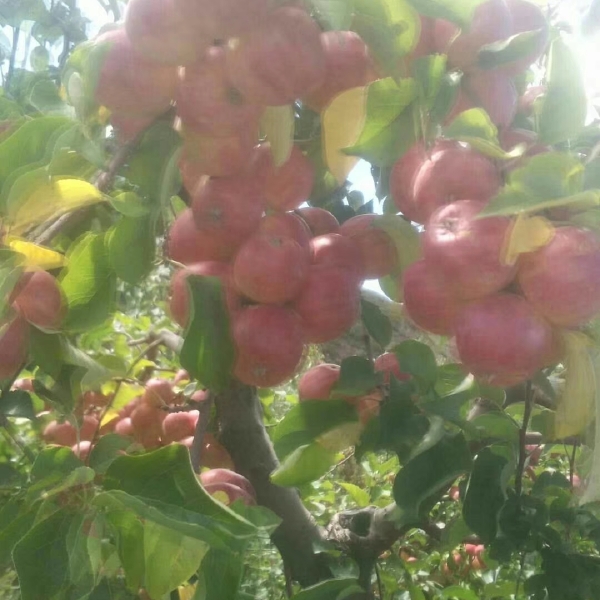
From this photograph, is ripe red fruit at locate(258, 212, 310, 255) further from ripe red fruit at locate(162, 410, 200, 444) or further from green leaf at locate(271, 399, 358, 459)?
ripe red fruit at locate(162, 410, 200, 444)

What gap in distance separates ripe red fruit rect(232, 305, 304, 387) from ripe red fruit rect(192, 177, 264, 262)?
0.06 meters

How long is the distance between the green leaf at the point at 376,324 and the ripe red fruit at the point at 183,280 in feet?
0.56

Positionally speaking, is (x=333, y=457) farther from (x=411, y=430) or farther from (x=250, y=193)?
(x=250, y=193)

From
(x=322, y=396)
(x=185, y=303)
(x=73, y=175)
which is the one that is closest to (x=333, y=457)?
(x=322, y=396)

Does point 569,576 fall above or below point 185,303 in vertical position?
below

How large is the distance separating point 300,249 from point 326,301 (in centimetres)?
4

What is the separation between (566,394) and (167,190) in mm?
303

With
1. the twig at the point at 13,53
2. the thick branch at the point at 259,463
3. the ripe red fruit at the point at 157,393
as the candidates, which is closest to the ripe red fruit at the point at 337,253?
the thick branch at the point at 259,463

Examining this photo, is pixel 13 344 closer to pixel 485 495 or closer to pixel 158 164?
pixel 158 164

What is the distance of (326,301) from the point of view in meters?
0.53

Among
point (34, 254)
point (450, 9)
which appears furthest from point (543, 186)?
point (34, 254)

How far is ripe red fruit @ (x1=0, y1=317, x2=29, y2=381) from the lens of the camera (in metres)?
0.53

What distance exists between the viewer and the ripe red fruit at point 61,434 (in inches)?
36.2

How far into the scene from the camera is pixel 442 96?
0.43 m
